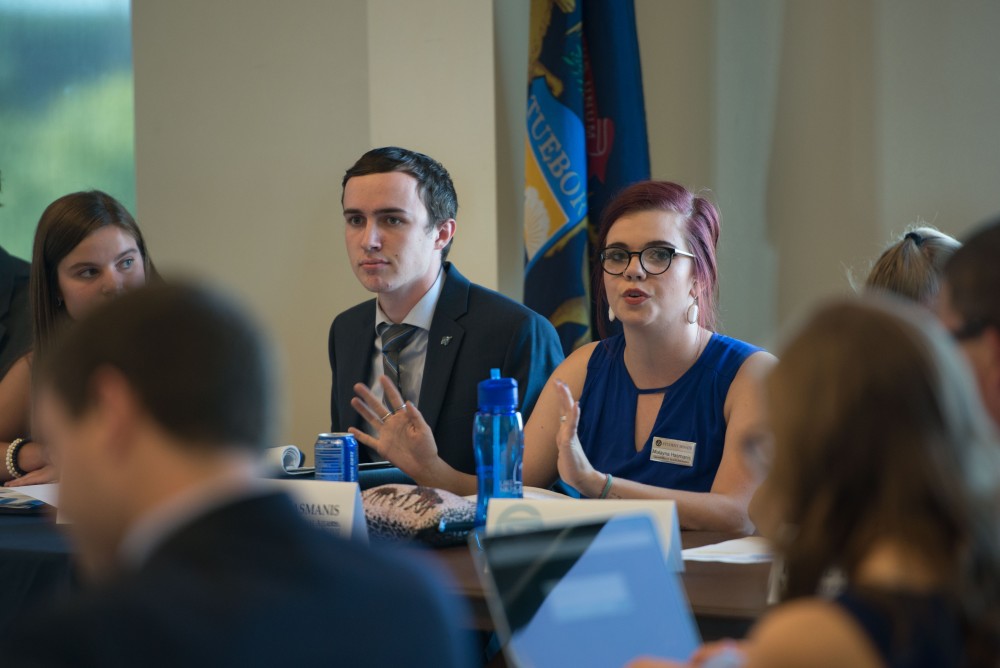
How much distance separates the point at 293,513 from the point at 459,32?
11.2 ft

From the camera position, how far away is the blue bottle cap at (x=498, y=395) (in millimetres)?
2338

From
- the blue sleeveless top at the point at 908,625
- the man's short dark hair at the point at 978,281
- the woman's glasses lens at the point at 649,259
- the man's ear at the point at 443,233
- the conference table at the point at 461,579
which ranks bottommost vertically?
the conference table at the point at 461,579

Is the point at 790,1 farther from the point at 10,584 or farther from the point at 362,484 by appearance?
the point at 10,584

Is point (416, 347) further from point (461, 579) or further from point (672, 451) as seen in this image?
point (461, 579)

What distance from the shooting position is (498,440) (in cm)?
240

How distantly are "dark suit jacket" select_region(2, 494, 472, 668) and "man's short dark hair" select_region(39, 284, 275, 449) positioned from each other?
96 mm

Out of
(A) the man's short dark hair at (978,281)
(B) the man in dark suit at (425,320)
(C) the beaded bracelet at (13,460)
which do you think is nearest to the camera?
(A) the man's short dark hair at (978,281)

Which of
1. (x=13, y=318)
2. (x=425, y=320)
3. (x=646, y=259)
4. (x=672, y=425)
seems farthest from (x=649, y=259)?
(x=13, y=318)

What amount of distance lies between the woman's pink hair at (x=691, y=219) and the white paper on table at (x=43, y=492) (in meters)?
1.46

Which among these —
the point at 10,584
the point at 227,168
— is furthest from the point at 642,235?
the point at 227,168

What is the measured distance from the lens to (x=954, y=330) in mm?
1359

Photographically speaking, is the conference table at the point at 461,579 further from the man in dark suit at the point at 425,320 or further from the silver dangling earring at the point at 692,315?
the man in dark suit at the point at 425,320

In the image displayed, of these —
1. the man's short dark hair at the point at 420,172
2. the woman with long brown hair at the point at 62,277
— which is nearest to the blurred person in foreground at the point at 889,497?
the man's short dark hair at the point at 420,172

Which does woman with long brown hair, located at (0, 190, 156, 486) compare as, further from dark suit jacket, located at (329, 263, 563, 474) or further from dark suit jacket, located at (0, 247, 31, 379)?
dark suit jacket, located at (329, 263, 563, 474)
